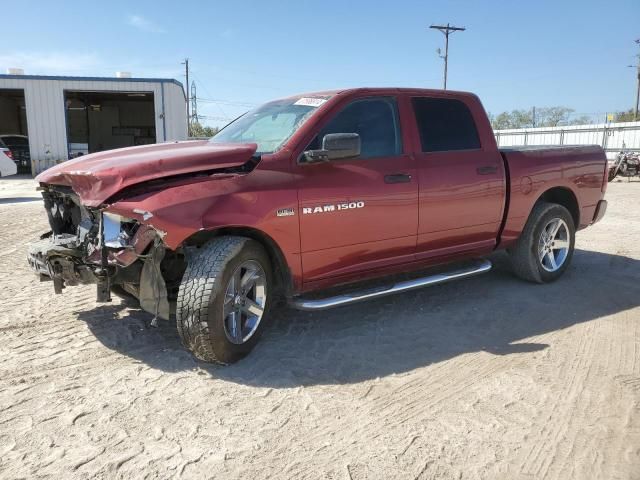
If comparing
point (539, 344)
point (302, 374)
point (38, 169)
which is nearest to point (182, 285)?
point (302, 374)

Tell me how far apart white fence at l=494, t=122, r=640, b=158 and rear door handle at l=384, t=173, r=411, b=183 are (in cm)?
2470

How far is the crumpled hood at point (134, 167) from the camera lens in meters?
3.46

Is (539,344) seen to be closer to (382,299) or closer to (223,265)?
(382,299)

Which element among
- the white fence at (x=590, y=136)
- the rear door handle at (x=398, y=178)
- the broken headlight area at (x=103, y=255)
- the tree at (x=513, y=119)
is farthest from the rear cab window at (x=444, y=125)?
the tree at (x=513, y=119)

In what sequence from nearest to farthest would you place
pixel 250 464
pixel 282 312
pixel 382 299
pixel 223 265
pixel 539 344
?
pixel 250 464 → pixel 223 265 → pixel 539 344 → pixel 282 312 → pixel 382 299

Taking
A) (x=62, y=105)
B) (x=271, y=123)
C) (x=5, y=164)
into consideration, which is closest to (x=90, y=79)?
(x=62, y=105)

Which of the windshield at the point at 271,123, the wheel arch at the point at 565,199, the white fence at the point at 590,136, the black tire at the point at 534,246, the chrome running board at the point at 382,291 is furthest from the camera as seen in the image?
the white fence at the point at 590,136

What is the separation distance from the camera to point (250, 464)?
8.75ft

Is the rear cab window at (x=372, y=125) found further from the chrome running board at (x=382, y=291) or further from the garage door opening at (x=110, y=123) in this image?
the garage door opening at (x=110, y=123)

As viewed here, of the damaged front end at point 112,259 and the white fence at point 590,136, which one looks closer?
the damaged front end at point 112,259

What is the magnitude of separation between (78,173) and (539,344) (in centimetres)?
371

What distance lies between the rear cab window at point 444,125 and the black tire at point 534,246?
1158 mm

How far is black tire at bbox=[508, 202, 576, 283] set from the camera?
224 inches

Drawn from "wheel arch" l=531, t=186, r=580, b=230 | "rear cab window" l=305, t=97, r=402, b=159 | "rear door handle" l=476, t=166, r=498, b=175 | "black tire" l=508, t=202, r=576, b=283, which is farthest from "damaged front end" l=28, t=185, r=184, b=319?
"wheel arch" l=531, t=186, r=580, b=230
